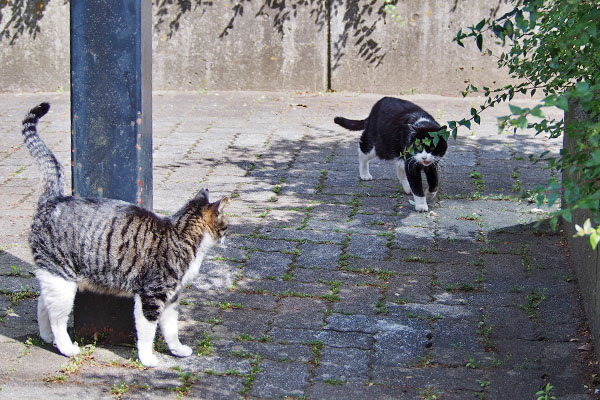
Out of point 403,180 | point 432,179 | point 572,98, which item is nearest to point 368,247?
point 432,179

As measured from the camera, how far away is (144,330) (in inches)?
154

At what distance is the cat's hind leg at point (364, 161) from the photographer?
7.27m

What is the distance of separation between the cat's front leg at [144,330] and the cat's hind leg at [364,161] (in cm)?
378

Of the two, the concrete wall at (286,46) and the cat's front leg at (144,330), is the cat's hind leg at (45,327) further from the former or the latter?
the concrete wall at (286,46)

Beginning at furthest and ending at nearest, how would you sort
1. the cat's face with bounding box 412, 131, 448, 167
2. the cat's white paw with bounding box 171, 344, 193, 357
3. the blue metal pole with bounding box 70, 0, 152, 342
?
the cat's face with bounding box 412, 131, 448, 167, the cat's white paw with bounding box 171, 344, 193, 357, the blue metal pole with bounding box 70, 0, 152, 342

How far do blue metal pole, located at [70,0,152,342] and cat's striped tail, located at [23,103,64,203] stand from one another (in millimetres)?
94

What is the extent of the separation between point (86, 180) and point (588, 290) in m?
3.00

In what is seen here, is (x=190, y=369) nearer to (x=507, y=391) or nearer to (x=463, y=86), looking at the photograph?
(x=507, y=391)

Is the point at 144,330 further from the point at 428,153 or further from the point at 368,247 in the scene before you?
the point at 428,153

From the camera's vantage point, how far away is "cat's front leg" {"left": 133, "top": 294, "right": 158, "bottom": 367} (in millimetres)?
3898

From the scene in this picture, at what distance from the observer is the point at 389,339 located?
4340mm

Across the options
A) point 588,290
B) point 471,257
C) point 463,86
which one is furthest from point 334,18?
point 588,290

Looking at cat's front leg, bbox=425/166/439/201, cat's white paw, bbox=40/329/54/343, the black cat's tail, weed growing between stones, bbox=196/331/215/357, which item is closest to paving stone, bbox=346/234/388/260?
cat's front leg, bbox=425/166/439/201

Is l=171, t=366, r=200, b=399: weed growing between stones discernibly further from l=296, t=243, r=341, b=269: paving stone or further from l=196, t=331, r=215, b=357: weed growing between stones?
l=296, t=243, r=341, b=269: paving stone
